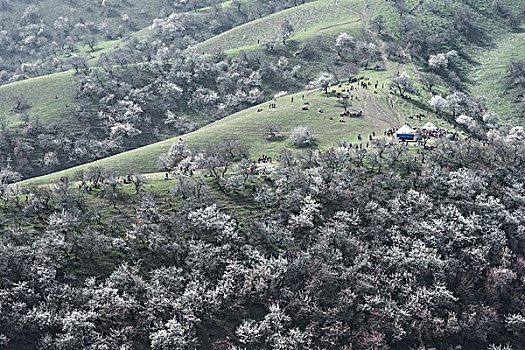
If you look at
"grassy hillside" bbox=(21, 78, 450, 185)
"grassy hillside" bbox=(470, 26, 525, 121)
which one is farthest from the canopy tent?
"grassy hillside" bbox=(470, 26, 525, 121)

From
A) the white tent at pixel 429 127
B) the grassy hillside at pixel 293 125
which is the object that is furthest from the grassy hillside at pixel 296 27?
the white tent at pixel 429 127

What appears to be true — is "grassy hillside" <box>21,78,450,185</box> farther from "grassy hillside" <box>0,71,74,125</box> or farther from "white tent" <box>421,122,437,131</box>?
"grassy hillside" <box>0,71,74,125</box>

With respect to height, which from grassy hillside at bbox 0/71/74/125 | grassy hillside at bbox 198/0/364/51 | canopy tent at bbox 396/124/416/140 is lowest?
grassy hillside at bbox 0/71/74/125

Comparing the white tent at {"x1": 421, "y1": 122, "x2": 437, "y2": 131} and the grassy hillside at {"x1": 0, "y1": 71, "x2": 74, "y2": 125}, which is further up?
the white tent at {"x1": 421, "y1": 122, "x2": 437, "y2": 131}

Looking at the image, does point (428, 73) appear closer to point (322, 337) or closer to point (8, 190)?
point (322, 337)

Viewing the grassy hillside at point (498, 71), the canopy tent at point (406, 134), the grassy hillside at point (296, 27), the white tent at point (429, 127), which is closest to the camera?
the canopy tent at point (406, 134)

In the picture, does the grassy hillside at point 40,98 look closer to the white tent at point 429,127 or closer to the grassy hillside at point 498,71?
the white tent at point 429,127

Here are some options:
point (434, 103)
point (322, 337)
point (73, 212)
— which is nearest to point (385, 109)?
point (434, 103)
